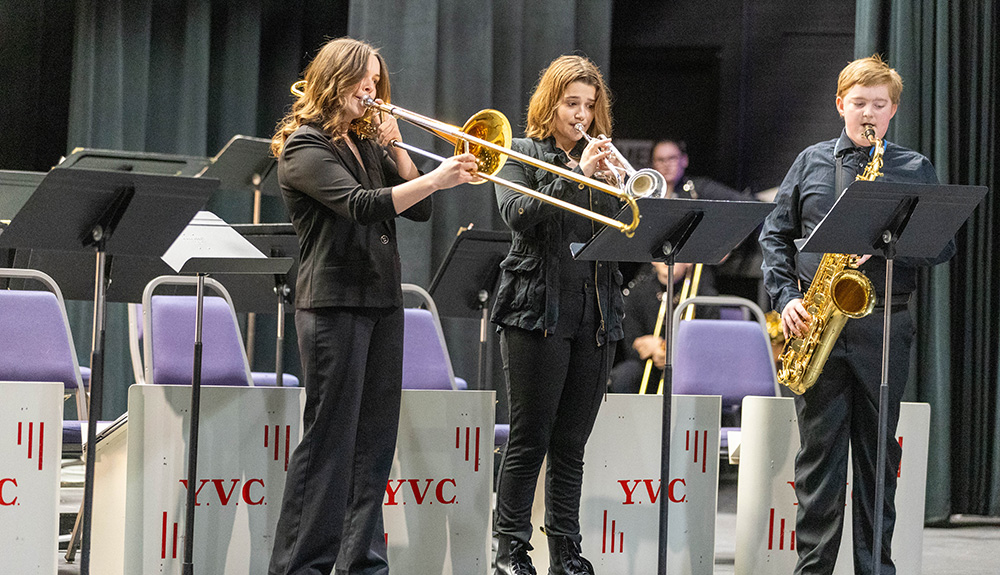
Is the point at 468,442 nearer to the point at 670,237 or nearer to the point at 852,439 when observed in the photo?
the point at 670,237

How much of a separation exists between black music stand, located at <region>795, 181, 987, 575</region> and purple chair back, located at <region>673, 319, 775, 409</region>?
142 cm

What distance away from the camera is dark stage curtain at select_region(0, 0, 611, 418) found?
5777 millimetres

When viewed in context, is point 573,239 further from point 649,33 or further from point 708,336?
point 649,33

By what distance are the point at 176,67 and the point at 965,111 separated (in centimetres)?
398

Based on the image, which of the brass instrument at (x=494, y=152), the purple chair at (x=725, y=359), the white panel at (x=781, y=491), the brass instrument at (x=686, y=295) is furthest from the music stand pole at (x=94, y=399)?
the brass instrument at (x=686, y=295)

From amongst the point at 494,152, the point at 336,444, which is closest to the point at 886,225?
the point at 494,152

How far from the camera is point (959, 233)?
228 inches

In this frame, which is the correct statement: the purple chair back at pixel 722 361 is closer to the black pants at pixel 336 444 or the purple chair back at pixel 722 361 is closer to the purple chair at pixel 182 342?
the purple chair at pixel 182 342

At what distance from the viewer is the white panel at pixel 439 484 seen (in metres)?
3.61

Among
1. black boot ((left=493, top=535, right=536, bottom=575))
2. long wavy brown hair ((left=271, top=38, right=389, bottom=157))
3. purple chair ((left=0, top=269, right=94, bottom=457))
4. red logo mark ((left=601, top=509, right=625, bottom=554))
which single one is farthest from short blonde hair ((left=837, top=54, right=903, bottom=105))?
purple chair ((left=0, top=269, right=94, bottom=457))

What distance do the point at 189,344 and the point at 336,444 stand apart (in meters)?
1.33

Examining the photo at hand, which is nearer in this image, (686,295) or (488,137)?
(488,137)

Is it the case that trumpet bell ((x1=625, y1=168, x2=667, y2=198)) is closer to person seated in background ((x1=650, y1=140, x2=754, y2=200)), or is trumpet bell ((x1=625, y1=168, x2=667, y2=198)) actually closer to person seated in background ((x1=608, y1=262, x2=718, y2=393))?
person seated in background ((x1=608, y1=262, x2=718, y2=393))

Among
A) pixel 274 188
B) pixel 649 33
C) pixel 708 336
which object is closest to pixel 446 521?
pixel 708 336
